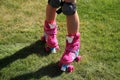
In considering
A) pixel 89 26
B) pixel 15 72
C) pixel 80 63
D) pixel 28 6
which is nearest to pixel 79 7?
pixel 89 26

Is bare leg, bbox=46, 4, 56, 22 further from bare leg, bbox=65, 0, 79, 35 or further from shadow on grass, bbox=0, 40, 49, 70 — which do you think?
shadow on grass, bbox=0, 40, 49, 70

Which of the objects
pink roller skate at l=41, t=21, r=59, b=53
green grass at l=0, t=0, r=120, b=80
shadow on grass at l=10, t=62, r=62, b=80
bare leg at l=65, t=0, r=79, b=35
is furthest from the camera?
pink roller skate at l=41, t=21, r=59, b=53

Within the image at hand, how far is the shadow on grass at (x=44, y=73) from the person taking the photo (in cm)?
383

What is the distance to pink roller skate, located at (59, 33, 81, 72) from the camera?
385 centimetres

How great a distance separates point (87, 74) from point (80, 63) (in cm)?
22

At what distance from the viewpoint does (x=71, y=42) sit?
3850mm

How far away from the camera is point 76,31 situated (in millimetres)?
3807

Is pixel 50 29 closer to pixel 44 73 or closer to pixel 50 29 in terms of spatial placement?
pixel 50 29

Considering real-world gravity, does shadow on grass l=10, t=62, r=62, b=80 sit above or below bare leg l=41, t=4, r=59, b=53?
below

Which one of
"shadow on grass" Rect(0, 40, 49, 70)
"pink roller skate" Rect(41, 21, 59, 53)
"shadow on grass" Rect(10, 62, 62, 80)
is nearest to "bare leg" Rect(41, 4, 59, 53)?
"pink roller skate" Rect(41, 21, 59, 53)

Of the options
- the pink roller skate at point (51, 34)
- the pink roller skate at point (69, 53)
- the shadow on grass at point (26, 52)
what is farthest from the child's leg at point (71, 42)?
the shadow on grass at point (26, 52)

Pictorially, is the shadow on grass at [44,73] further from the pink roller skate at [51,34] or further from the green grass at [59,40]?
the pink roller skate at [51,34]

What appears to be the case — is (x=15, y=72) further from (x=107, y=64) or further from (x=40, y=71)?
(x=107, y=64)

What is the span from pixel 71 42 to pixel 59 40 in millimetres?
634
